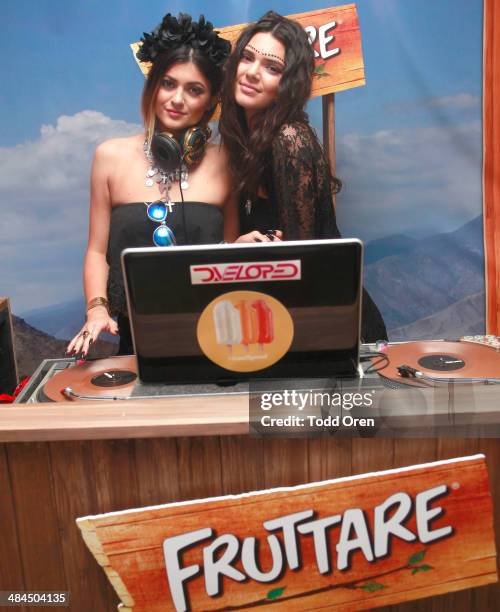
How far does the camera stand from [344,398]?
4.02 ft

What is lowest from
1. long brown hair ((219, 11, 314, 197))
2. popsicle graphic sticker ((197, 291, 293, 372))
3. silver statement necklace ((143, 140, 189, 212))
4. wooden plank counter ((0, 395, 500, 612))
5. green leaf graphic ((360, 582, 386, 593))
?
green leaf graphic ((360, 582, 386, 593))

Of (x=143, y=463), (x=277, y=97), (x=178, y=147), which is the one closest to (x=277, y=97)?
(x=277, y=97)

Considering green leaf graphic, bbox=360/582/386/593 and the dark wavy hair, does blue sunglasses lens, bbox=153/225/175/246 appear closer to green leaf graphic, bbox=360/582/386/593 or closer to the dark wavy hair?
the dark wavy hair

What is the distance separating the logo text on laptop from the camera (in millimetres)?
1167

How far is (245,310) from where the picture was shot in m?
1.21

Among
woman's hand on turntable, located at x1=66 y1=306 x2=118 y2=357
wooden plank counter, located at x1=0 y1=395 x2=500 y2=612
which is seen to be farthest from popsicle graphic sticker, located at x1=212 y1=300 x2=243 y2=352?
woman's hand on turntable, located at x1=66 y1=306 x2=118 y2=357

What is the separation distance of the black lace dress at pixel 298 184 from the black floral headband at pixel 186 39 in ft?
1.21

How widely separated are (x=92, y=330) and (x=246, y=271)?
719 millimetres

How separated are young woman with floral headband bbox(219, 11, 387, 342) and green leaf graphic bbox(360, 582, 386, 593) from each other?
4.21ft

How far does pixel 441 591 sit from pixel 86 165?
6.96ft

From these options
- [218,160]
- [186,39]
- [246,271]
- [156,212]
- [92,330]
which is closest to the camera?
[246,271]

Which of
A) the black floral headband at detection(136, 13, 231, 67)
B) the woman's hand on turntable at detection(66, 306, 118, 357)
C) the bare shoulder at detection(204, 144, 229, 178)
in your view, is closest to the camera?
the woman's hand on turntable at detection(66, 306, 118, 357)

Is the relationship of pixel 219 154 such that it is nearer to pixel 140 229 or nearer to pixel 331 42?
pixel 140 229

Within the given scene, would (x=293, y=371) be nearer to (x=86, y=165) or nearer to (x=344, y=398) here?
(x=344, y=398)
